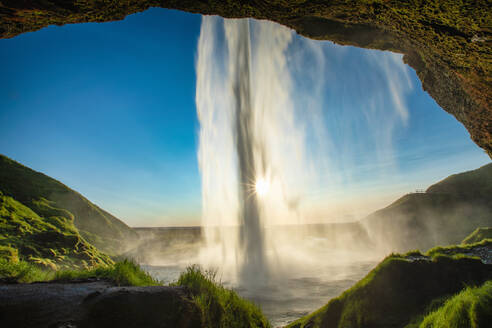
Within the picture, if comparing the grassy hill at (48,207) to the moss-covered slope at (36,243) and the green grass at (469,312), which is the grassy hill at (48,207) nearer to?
the moss-covered slope at (36,243)

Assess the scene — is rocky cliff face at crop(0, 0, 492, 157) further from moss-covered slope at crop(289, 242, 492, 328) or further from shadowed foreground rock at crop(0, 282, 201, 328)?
shadowed foreground rock at crop(0, 282, 201, 328)

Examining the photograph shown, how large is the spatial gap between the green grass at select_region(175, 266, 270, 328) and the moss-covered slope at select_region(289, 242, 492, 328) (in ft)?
9.84

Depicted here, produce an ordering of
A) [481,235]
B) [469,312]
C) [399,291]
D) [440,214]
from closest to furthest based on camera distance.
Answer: [469,312], [399,291], [481,235], [440,214]

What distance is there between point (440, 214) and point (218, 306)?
51.5 m

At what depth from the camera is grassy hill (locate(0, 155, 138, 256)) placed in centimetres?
1759

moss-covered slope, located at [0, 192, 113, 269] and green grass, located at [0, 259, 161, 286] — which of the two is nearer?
green grass, located at [0, 259, 161, 286]

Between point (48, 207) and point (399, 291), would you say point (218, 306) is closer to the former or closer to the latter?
point (399, 291)

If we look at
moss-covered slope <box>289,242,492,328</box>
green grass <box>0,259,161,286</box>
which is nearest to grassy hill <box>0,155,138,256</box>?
green grass <box>0,259,161,286</box>

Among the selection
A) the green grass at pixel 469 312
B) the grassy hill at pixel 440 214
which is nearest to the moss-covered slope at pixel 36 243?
the green grass at pixel 469 312

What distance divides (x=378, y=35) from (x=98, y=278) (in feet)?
45.2

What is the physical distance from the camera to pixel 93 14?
530cm

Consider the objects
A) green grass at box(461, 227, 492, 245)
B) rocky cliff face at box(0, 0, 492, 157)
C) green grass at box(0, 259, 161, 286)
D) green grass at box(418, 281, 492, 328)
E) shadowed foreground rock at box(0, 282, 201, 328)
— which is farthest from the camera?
green grass at box(461, 227, 492, 245)

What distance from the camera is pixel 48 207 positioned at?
22156mm

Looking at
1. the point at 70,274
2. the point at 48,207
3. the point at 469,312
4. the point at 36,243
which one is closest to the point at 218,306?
the point at 70,274
